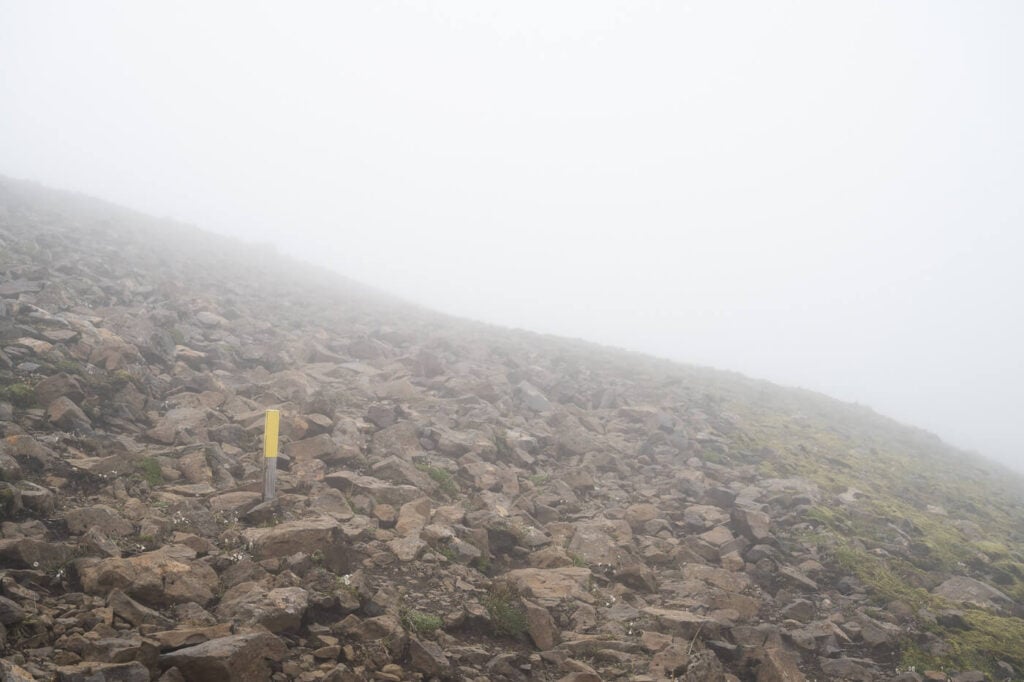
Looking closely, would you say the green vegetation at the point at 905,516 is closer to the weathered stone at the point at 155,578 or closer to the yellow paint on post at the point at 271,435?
the weathered stone at the point at 155,578

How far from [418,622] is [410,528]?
7.69ft

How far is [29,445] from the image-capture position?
328 inches

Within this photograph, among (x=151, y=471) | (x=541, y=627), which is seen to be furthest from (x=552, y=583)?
(x=151, y=471)

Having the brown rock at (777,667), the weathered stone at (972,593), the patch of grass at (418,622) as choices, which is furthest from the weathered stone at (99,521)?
the weathered stone at (972,593)

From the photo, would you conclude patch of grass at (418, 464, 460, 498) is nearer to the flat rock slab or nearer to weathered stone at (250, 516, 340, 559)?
the flat rock slab

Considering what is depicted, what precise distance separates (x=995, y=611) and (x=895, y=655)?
364 cm

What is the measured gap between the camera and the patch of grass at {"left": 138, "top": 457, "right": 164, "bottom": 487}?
29.3ft

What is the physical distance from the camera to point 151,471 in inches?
358

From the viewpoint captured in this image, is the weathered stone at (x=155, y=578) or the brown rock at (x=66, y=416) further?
the brown rock at (x=66, y=416)

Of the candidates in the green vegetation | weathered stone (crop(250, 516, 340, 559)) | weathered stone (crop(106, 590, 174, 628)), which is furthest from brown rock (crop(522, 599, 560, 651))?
the green vegetation

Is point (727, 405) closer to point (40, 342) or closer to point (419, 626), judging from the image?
point (419, 626)

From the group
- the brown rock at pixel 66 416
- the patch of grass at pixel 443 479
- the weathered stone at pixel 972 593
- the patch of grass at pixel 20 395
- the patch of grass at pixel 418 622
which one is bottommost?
the patch of grass at pixel 418 622

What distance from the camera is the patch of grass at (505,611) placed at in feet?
25.8

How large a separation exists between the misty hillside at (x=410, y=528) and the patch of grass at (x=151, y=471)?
0.04 m
